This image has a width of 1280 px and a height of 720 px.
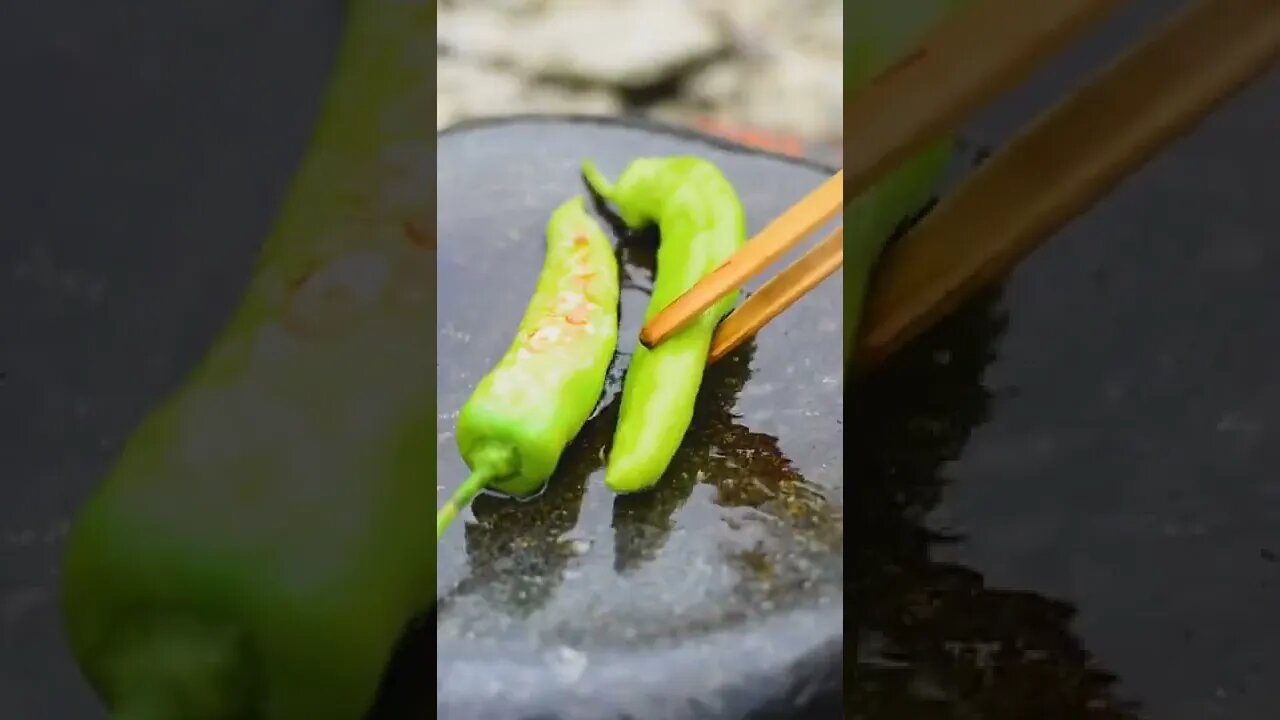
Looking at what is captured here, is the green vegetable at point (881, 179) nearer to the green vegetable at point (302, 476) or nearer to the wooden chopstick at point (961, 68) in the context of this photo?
the wooden chopstick at point (961, 68)

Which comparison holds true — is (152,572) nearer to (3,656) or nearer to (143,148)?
(3,656)

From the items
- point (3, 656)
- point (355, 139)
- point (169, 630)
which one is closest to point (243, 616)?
point (169, 630)

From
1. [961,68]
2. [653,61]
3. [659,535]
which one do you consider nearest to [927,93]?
[961,68]

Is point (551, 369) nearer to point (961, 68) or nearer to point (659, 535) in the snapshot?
point (659, 535)

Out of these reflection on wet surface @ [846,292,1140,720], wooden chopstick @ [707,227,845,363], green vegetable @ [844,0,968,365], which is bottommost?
reflection on wet surface @ [846,292,1140,720]

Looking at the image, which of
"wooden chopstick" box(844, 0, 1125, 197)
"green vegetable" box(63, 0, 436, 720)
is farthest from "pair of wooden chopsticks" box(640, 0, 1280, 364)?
"green vegetable" box(63, 0, 436, 720)

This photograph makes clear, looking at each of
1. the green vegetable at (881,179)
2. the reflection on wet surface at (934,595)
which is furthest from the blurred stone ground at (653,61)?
the reflection on wet surface at (934,595)

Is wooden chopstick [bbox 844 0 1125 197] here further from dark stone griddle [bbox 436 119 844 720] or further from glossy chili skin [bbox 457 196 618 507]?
glossy chili skin [bbox 457 196 618 507]
